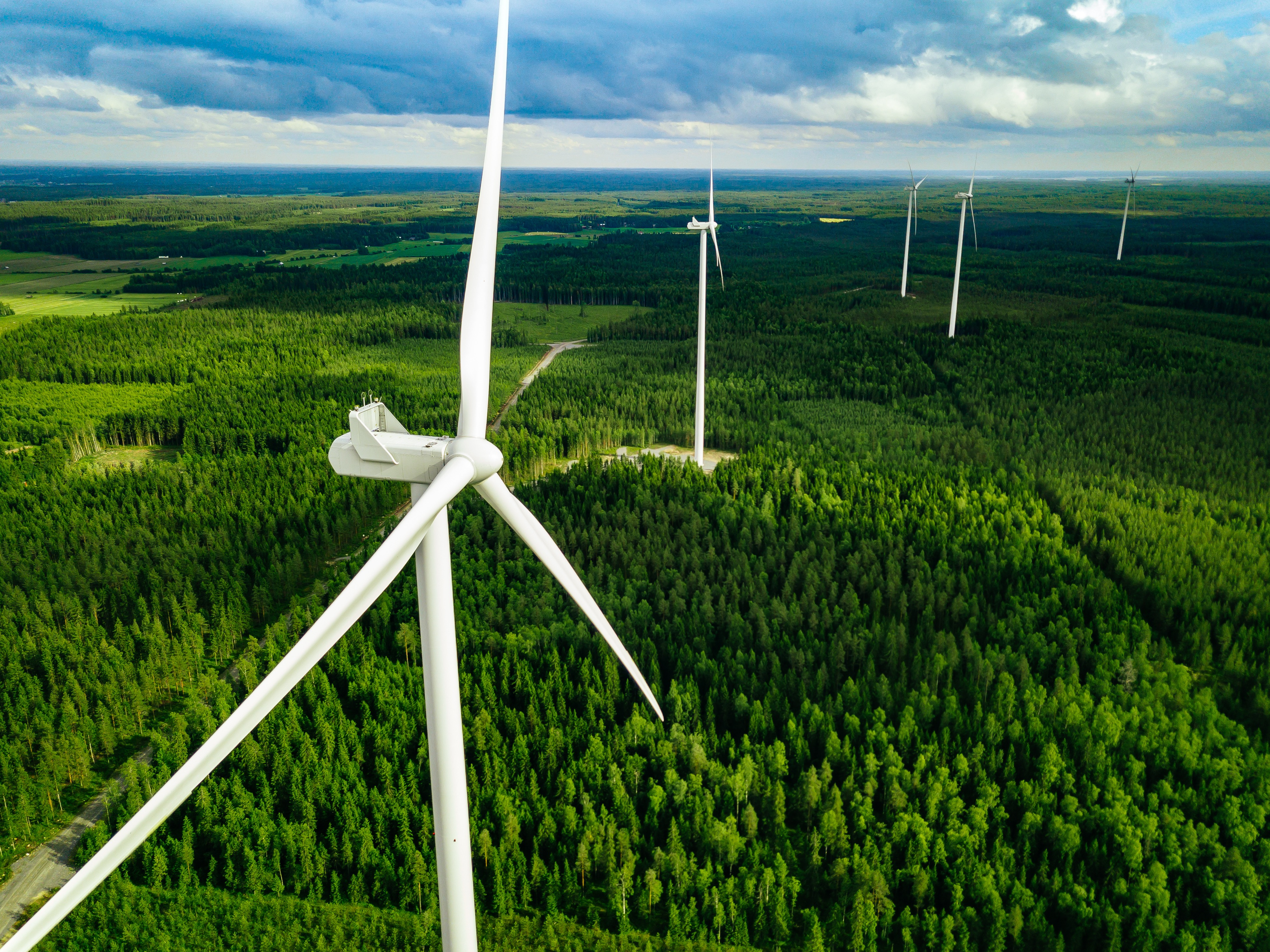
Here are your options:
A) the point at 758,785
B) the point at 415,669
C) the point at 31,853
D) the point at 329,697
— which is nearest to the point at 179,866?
the point at 31,853

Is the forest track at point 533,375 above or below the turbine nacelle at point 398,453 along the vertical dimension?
below

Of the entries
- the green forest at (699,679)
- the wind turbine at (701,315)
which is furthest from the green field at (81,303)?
the wind turbine at (701,315)

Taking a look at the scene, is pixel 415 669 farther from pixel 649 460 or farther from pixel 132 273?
pixel 132 273

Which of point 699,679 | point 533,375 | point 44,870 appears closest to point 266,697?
point 44,870

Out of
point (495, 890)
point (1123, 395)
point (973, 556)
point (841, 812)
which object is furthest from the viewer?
point (1123, 395)

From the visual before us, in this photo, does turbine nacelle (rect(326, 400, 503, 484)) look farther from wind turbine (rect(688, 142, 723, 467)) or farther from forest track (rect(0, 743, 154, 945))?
wind turbine (rect(688, 142, 723, 467))

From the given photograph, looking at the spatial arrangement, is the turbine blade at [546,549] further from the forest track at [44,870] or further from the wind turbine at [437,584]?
the forest track at [44,870]

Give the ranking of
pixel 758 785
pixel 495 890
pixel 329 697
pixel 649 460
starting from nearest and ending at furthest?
pixel 495 890 → pixel 758 785 → pixel 329 697 → pixel 649 460
